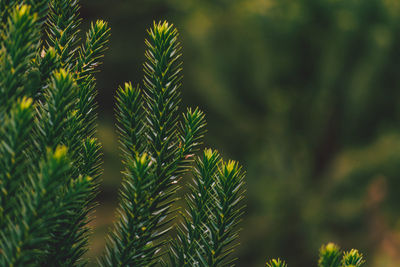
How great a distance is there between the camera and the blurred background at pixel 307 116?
2.10 metres

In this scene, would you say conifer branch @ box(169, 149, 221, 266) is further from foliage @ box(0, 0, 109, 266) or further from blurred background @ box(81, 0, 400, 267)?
blurred background @ box(81, 0, 400, 267)

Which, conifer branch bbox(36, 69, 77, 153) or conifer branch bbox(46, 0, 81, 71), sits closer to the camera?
conifer branch bbox(36, 69, 77, 153)

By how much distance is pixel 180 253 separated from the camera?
55 cm

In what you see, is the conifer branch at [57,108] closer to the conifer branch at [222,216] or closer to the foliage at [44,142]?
the foliage at [44,142]

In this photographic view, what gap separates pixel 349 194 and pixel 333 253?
180cm

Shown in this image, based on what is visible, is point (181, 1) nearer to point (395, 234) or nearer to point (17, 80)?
point (395, 234)

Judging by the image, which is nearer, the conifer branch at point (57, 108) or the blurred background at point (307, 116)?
the conifer branch at point (57, 108)

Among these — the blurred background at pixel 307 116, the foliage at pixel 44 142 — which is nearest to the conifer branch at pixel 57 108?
the foliage at pixel 44 142

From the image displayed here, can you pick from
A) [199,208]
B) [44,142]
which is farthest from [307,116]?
[44,142]

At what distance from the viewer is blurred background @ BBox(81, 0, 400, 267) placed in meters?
2.10

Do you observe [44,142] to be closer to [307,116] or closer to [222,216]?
[222,216]

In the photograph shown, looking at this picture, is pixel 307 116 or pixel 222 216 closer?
pixel 222 216

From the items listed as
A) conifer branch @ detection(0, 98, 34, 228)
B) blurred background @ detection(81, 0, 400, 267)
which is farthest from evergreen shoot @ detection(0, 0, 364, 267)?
blurred background @ detection(81, 0, 400, 267)

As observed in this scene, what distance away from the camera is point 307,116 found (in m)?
2.39
